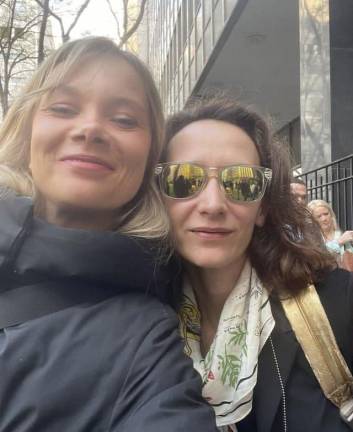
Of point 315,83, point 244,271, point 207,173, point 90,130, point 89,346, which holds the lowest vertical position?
point 89,346

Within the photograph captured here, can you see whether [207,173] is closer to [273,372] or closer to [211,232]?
[211,232]

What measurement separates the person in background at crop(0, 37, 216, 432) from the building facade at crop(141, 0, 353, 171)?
1.53 ft

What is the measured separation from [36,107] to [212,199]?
0.70 metres

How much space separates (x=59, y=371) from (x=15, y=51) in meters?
8.79

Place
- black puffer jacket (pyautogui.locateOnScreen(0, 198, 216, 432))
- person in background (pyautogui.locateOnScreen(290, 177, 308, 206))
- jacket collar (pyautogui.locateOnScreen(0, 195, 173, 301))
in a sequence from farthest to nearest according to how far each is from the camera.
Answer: person in background (pyautogui.locateOnScreen(290, 177, 308, 206)) < jacket collar (pyautogui.locateOnScreen(0, 195, 173, 301)) < black puffer jacket (pyautogui.locateOnScreen(0, 198, 216, 432))

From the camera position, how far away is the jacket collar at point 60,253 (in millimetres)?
1396

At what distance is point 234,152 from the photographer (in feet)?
6.18

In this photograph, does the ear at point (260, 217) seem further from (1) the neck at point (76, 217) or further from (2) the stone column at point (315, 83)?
(2) the stone column at point (315, 83)

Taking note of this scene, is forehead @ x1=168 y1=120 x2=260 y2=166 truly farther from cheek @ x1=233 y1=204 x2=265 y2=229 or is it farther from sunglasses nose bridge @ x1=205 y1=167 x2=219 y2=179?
cheek @ x1=233 y1=204 x2=265 y2=229

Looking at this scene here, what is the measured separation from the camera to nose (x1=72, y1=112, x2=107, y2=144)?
1.55 m

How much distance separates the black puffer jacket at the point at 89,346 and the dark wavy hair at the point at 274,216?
552 mm

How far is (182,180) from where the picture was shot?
6.00ft

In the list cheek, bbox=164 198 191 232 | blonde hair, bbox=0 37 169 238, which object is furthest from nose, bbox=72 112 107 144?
cheek, bbox=164 198 191 232

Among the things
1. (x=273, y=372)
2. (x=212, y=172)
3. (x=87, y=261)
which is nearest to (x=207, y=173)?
(x=212, y=172)
